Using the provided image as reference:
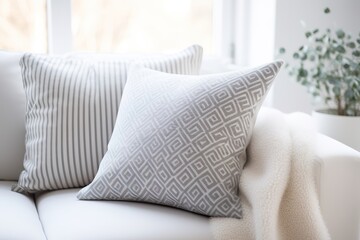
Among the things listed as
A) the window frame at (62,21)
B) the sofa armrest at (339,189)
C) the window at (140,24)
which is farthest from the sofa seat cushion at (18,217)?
the window at (140,24)

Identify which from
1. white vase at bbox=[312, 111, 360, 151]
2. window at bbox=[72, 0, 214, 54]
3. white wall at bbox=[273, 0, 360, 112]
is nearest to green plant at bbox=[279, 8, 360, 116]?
white vase at bbox=[312, 111, 360, 151]

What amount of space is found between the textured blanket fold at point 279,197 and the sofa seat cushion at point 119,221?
0.25 ft

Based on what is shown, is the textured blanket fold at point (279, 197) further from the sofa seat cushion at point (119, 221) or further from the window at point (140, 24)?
the window at point (140, 24)

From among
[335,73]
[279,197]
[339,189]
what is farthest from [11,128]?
[335,73]

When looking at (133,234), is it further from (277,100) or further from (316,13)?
(316,13)

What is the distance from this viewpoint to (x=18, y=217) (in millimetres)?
1697

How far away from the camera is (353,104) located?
2.27m

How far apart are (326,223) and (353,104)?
727mm

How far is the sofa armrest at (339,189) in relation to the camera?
1.64 meters

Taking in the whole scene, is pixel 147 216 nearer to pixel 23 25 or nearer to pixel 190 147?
pixel 190 147

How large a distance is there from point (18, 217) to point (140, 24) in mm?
1392

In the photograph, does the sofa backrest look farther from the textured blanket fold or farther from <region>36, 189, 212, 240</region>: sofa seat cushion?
the textured blanket fold

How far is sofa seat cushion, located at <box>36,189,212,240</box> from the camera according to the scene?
1.57m

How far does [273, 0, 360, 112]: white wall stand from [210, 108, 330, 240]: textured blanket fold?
96 centimetres
